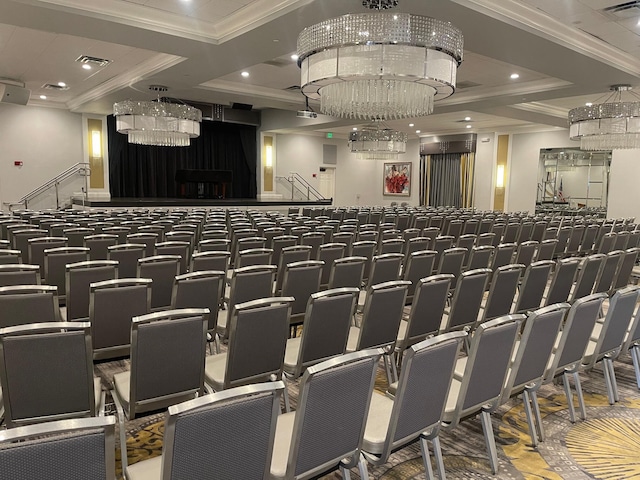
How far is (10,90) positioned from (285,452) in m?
13.3

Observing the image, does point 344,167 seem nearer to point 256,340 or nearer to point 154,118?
point 154,118

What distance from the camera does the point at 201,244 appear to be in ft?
19.3

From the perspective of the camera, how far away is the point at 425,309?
12.5 feet

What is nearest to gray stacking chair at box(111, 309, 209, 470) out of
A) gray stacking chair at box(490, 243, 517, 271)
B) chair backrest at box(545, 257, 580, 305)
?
chair backrest at box(545, 257, 580, 305)

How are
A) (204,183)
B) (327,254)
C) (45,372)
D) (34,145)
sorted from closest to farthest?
(45,372), (327,254), (34,145), (204,183)

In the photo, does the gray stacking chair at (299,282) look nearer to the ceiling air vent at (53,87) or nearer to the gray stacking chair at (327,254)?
the gray stacking chair at (327,254)

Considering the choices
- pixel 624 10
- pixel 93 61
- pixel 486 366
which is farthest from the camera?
pixel 93 61

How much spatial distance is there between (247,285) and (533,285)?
8.95 ft

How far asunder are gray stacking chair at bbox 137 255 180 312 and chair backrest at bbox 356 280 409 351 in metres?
2.00

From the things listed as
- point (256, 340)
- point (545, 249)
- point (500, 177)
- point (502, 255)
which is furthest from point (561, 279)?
point (500, 177)

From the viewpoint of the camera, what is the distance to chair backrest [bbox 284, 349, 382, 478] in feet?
6.18

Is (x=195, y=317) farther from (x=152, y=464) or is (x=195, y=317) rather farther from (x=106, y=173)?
(x=106, y=173)

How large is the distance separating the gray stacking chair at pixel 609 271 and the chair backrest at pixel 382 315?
3.00 m

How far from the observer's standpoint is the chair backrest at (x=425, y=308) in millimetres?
3711
